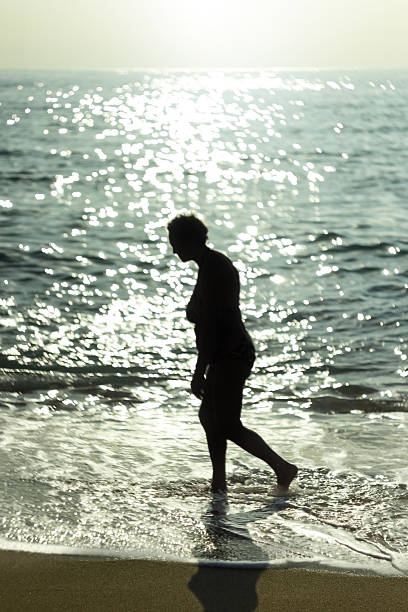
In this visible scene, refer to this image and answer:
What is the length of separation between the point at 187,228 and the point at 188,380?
172 inches

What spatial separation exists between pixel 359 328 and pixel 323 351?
1.32 m

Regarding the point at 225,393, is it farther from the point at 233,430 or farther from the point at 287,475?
the point at 287,475

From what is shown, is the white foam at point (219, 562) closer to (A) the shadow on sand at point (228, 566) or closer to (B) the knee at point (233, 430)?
(A) the shadow on sand at point (228, 566)

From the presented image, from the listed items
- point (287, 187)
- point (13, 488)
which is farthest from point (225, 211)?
point (13, 488)

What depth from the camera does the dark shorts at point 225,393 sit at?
5957 millimetres

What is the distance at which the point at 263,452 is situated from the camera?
244 inches

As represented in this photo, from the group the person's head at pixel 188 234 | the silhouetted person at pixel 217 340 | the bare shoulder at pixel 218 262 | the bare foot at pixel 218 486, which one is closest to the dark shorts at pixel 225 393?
the silhouetted person at pixel 217 340

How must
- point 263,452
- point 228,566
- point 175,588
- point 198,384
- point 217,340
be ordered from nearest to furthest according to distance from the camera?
point 175,588 → point 228,566 → point 217,340 → point 198,384 → point 263,452

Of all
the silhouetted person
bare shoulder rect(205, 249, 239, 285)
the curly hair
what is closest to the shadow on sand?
the silhouetted person

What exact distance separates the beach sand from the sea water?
0.20 metres

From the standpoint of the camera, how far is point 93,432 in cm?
800

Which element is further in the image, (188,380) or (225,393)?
(188,380)

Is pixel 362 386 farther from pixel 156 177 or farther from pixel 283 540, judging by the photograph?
pixel 156 177

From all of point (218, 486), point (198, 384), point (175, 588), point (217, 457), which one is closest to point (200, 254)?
point (198, 384)
